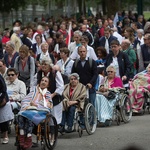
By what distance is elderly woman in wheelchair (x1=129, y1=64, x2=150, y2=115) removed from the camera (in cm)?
1597

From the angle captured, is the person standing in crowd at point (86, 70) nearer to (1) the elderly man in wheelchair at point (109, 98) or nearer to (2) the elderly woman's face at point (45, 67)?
(1) the elderly man in wheelchair at point (109, 98)

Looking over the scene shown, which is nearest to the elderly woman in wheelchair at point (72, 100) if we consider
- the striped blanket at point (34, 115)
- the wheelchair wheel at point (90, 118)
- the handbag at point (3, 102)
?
the wheelchair wheel at point (90, 118)

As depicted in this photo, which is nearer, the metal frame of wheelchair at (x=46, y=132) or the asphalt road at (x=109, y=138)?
the metal frame of wheelchair at (x=46, y=132)

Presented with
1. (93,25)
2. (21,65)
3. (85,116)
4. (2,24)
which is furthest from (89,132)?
(2,24)

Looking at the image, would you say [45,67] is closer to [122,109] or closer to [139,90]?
[122,109]

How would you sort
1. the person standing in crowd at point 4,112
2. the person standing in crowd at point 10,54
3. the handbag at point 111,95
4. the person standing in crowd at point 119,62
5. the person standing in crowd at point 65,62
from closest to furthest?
1. the person standing in crowd at point 4,112
2. the handbag at point 111,95
3. the person standing in crowd at point 65,62
4. the person standing in crowd at point 119,62
5. the person standing in crowd at point 10,54

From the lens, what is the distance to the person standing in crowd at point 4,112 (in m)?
11.9

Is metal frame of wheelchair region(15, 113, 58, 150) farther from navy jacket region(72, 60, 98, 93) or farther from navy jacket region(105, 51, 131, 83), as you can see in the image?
navy jacket region(105, 51, 131, 83)

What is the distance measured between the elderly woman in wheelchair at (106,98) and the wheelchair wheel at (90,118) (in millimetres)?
934

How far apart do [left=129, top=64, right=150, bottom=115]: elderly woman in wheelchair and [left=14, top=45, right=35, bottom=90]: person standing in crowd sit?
273cm

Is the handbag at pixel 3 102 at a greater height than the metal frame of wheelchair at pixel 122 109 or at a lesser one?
greater

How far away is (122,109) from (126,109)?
1.11 feet

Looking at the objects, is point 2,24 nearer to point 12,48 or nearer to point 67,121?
point 12,48

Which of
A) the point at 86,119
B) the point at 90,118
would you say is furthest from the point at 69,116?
the point at 90,118
